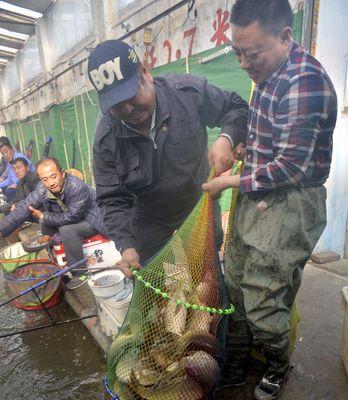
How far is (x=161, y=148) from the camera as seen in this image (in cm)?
227

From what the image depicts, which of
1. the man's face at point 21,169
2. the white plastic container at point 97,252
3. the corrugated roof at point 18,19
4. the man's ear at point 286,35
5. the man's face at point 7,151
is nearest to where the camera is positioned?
the man's ear at point 286,35

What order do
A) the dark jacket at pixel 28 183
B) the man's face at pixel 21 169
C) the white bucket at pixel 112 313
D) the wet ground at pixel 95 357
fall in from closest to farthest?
1. the wet ground at pixel 95 357
2. the white bucket at pixel 112 313
3. the man's face at pixel 21 169
4. the dark jacket at pixel 28 183

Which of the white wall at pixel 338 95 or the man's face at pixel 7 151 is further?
the man's face at pixel 7 151

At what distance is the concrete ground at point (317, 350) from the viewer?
2.09 m

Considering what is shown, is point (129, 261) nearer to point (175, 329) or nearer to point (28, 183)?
point (175, 329)

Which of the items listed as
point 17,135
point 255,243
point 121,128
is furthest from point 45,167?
point 17,135

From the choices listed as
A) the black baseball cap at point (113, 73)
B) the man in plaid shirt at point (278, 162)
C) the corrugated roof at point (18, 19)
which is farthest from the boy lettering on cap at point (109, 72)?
the corrugated roof at point (18, 19)

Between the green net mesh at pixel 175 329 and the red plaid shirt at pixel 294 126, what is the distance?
458 millimetres

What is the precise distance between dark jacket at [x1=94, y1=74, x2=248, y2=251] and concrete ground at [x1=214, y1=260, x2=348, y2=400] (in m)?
1.60

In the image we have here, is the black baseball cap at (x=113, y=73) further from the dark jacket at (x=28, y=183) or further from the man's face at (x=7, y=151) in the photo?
the man's face at (x=7, y=151)

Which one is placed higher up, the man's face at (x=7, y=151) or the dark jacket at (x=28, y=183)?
the man's face at (x=7, y=151)

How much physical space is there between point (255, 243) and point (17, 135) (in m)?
18.5

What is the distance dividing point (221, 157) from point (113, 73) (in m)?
0.84

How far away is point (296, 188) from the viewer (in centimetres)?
163
